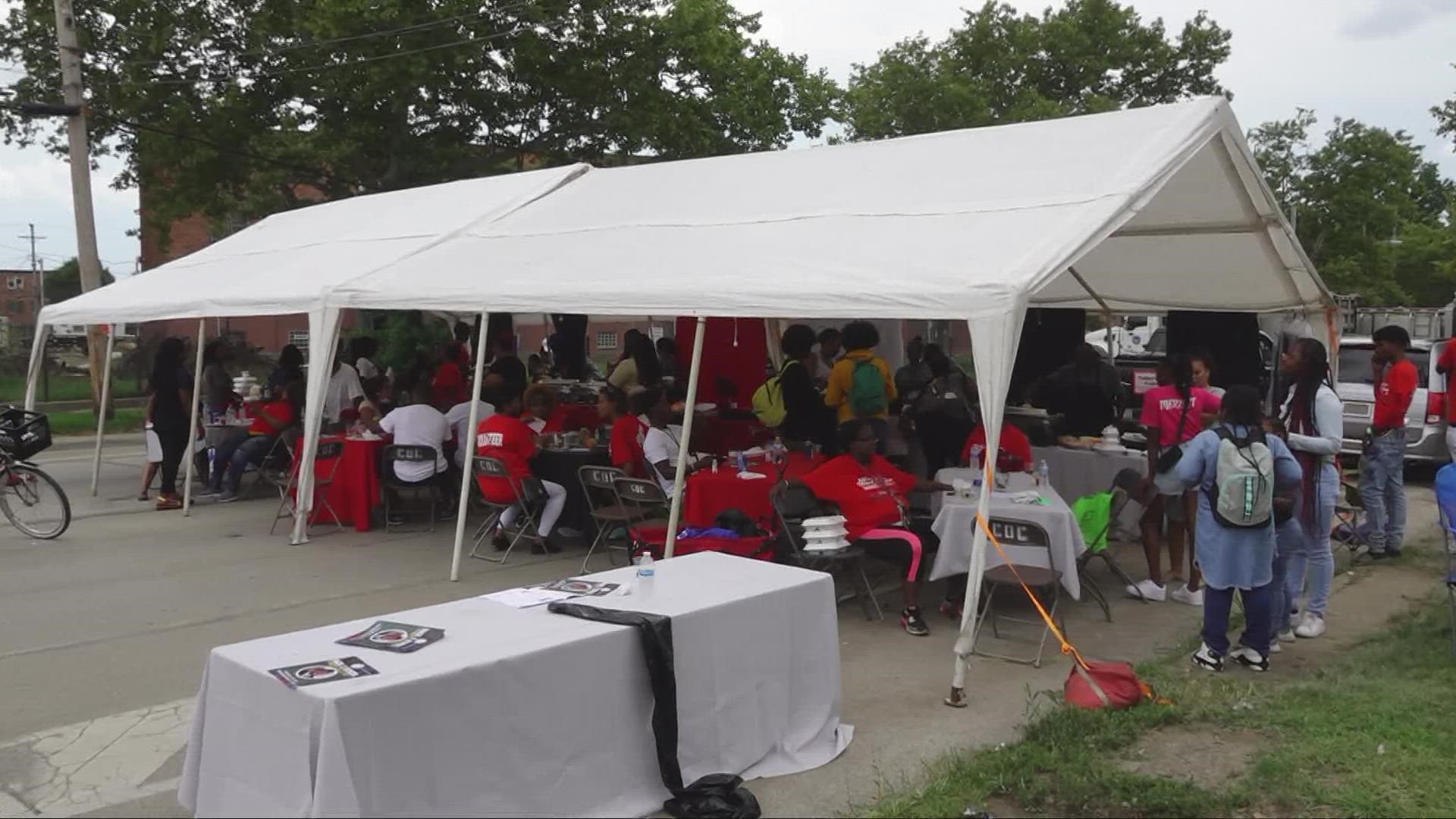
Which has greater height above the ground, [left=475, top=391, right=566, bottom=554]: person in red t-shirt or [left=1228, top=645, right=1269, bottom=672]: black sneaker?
[left=475, top=391, right=566, bottom=554]: person in red t-shirt

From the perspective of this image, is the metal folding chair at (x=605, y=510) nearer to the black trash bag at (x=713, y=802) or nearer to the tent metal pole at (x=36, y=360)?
the black trash bag at (x=713, y=802)

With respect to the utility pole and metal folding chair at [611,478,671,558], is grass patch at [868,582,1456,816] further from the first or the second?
the utility pole

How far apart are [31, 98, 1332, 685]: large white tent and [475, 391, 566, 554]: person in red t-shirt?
1077 mm

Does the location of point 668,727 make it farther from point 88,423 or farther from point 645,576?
point 88,423

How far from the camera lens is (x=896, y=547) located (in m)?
6.53

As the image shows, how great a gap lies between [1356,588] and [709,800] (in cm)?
573

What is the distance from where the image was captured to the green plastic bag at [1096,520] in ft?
22.4

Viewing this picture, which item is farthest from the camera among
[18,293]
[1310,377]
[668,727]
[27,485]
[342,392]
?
[18,293]

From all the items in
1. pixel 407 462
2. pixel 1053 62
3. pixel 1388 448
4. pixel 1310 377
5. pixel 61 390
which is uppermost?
pixel 1053 62

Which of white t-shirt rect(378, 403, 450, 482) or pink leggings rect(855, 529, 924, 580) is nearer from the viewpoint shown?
pink leggings rect(855, 529, 924, 580)

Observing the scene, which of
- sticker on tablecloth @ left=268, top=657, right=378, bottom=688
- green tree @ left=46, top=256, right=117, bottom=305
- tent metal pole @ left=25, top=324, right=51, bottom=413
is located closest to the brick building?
green tree @ left=46, top=256, right=117, bottom=305

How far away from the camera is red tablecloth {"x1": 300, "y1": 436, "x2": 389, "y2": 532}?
9.93 metres

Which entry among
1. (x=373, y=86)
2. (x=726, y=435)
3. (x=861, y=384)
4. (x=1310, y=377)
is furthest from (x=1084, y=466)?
(x=373, y=86)

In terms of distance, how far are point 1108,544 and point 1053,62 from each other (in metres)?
27.8
